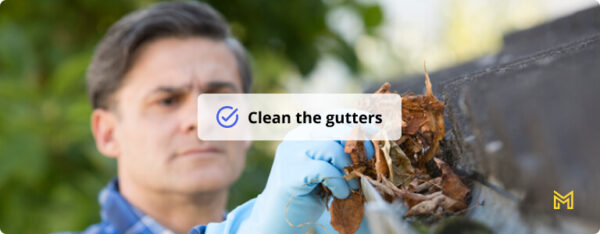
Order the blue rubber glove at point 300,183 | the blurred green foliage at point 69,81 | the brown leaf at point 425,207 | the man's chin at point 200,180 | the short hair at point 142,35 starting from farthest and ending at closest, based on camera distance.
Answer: the blurred green foliage at point 69,81 < the short hair at point 142,35 < the man's chin at point 200,180 < the blue rubber glove at point 300,183 < the brown leaf at point 425,207

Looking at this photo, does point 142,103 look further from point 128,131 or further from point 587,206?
point 587,206

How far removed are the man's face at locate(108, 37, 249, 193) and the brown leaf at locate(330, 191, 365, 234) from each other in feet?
1.83

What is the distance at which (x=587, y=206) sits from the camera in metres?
0.51

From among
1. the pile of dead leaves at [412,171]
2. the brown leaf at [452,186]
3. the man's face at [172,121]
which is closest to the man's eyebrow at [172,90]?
the man's face at [172,121]

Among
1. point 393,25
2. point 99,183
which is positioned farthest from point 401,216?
point 393,25

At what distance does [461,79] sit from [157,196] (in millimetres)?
855

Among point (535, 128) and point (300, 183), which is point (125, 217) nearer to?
point (300, 183)

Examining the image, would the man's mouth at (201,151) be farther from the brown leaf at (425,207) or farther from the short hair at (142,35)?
the brown leaf at (425,207)

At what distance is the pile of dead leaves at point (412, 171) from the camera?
46 centimetres

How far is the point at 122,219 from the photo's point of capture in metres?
1.11

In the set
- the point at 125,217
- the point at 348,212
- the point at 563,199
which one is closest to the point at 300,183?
the point at 348,212

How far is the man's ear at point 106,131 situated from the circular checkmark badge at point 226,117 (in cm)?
56

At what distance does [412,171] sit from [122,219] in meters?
0.84

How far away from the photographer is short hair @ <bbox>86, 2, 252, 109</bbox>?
1.17 meters
